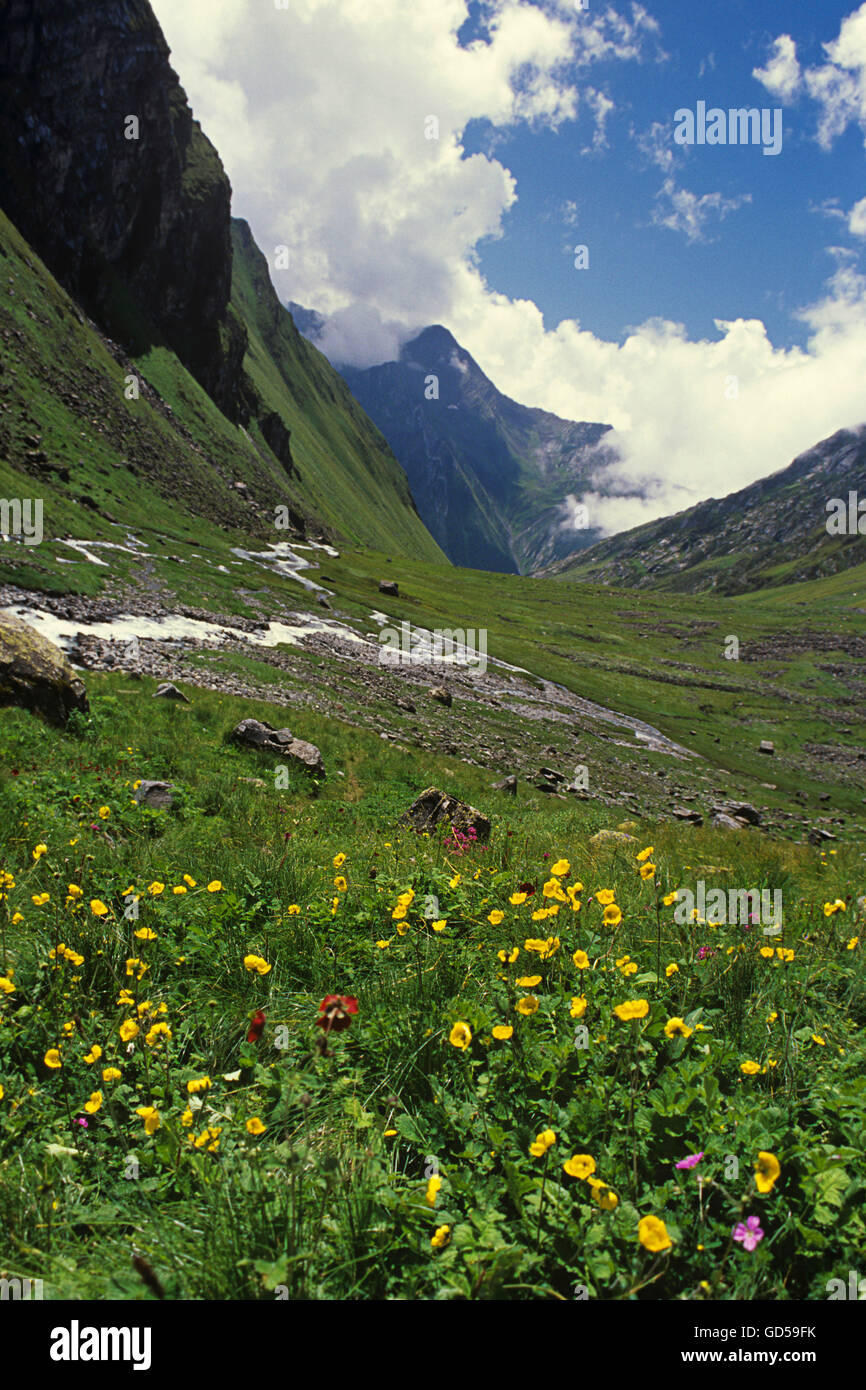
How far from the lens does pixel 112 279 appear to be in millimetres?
96625

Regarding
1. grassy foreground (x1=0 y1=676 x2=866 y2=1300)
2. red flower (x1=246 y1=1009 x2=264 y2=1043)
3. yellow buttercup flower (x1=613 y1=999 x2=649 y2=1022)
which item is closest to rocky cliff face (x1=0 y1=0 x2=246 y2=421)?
grassy foreground (x1=0 y1=676 x2=866 y2=1300)

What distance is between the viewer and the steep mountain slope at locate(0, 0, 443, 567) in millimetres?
62250

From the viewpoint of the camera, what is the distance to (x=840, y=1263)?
2.52 meters

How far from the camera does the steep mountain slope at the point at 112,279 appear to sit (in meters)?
62.2

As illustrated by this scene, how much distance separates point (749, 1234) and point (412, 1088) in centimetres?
184

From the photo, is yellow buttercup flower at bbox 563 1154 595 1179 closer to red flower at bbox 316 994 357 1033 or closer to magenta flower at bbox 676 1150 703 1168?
magenta flower at bbox 676 1150 703 1168

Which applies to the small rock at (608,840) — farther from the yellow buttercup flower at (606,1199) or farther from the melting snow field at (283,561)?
the melting snow field at (283,561)

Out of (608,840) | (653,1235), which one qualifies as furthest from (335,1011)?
(608,840)

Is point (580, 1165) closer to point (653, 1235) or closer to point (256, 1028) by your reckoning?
point (653, 1235)

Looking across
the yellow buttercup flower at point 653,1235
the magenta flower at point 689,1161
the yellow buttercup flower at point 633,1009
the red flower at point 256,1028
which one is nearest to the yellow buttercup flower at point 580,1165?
the yellow buttercup flower at point 653,1235

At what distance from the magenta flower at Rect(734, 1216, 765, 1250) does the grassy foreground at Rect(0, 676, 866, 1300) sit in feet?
0.07
